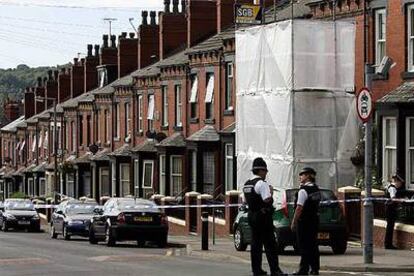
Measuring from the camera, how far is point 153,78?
5397 centimetres

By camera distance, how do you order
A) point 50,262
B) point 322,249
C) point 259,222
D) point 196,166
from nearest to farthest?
point 259,222
point 50,262
point 322,249
point 196,166

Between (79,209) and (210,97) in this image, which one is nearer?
(79,209)

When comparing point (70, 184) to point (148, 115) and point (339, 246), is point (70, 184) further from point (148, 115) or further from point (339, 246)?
point (339, 246)

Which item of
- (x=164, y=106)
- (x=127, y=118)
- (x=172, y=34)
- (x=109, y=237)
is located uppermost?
(x=172, y=34)

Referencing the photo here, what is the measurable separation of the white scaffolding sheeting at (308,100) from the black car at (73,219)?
9.55 metres

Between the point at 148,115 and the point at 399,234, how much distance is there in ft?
97.5

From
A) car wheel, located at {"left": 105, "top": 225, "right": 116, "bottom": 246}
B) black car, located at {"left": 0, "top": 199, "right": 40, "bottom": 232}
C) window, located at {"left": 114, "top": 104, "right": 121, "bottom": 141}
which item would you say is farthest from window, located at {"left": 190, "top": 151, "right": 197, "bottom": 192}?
window, located at {"left": 114, "top": 104, "right": 121, "bottom": 141}

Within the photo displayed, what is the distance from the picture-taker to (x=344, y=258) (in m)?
23.5

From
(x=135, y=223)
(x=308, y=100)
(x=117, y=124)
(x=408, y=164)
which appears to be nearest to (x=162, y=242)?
(x=135, y=223)

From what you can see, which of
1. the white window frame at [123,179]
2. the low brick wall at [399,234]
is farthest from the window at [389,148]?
the white window frame at [123,179]

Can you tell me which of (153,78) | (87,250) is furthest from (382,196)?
(153,78)

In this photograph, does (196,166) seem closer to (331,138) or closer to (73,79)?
(331,138)

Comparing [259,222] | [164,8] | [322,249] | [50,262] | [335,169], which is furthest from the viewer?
[164,8]

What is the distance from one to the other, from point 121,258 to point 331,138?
10.1 metres
